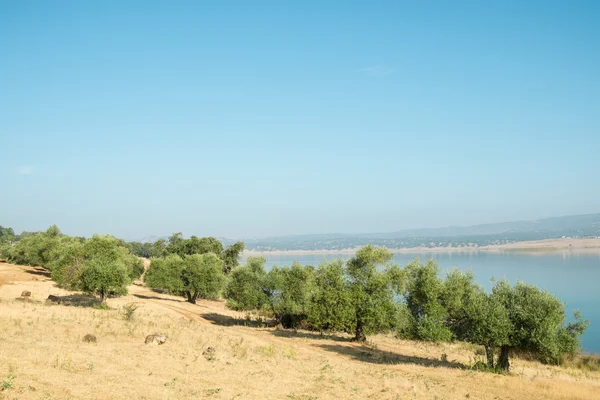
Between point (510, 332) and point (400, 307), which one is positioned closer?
point (510, 332)

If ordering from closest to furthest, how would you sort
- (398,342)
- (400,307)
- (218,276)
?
(400,307), (398,342), (218,276)

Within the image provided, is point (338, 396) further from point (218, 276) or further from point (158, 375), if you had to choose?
point (218, 276)

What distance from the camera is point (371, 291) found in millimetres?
45344

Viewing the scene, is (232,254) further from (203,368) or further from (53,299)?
(203,368)

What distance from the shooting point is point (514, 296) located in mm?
33781

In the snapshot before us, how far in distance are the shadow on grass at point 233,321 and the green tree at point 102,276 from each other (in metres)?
11.8

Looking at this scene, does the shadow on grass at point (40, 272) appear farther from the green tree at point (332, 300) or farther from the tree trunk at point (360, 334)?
the tree trunk at point (360, 334)

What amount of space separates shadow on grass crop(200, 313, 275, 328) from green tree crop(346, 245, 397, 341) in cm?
1346

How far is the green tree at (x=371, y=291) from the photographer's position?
43438 millimetres

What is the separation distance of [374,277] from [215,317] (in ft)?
77.8

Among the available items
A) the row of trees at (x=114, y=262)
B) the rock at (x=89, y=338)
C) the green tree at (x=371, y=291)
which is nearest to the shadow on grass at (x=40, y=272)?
the row of trees at (x=114, y=262)

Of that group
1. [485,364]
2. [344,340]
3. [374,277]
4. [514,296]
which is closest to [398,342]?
[344,340]

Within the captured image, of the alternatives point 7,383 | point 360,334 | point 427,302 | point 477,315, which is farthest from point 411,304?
point 7,383

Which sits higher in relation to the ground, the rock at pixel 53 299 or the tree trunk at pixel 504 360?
the rock at pixel 53 299
